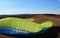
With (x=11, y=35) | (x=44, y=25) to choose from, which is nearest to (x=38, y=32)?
(x=44, y=25)

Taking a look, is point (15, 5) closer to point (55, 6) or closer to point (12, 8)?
point (12, 8)

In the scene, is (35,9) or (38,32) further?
(35,9)

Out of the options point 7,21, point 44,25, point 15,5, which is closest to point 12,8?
point 15,5

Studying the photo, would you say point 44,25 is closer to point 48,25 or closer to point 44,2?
point 48,25

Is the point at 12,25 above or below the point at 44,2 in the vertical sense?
below

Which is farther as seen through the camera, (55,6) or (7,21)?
(55,6)

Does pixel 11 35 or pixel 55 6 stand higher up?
pixel 55 6
